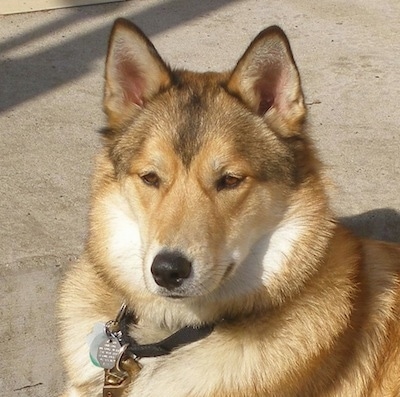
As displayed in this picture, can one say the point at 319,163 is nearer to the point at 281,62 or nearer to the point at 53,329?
the point at 281,62

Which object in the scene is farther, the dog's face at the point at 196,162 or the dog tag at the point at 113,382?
the dog tag at the point at 113,382

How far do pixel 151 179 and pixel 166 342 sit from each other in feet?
2.36

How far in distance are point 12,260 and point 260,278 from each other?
2138 mm

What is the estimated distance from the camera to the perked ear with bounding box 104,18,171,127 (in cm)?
358

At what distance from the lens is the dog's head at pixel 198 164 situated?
3400mm

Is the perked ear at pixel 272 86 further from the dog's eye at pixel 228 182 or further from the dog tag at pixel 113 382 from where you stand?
the dog tag at pixel 113 382

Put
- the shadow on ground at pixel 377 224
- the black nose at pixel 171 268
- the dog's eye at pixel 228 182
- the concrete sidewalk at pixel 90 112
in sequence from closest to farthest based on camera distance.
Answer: the black nose at pixel 171 268, the dog's eye at pixel 228 182, the concrete sidewalk at pixel 90 112, the shadow on ground at pixel 377 224

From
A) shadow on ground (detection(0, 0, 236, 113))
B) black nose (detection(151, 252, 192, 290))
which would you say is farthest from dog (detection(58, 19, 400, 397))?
shadow on ground (detection(0, 0, 236, 113))

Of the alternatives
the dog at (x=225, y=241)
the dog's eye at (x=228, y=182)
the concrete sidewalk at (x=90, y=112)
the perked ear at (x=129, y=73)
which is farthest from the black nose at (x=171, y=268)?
the concrete sidewalk at (x=90, y=112)

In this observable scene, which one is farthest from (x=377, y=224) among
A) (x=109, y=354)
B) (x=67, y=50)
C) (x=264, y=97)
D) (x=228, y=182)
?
(x=67, y=50)

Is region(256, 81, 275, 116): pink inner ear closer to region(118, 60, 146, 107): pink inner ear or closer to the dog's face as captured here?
the dog's face

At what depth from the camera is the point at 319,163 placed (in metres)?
3.82

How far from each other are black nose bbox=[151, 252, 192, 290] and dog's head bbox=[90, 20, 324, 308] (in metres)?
0.03

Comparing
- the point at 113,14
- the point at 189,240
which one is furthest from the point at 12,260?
the point at 113,14
